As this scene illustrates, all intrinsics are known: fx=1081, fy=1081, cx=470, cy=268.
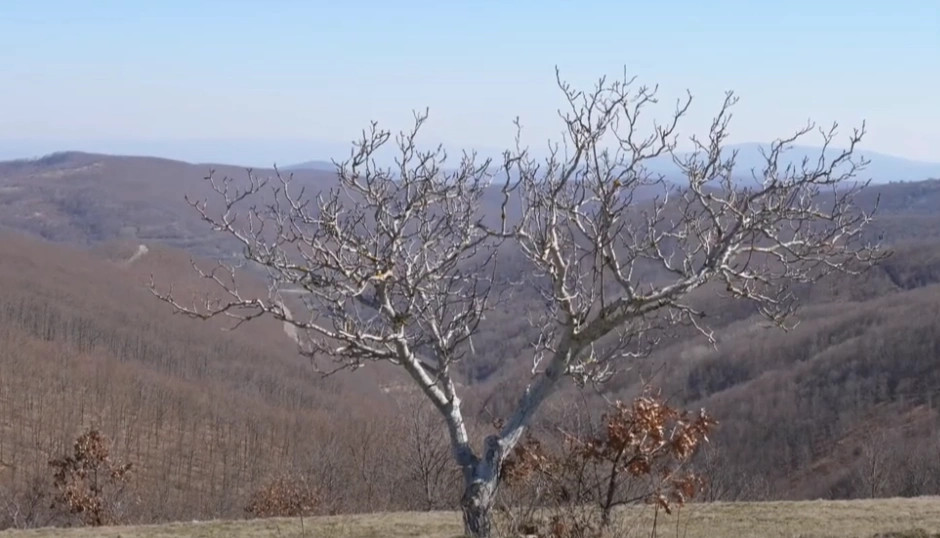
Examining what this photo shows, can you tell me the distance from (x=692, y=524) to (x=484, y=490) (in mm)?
5206

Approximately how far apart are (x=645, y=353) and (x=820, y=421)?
70944 mm

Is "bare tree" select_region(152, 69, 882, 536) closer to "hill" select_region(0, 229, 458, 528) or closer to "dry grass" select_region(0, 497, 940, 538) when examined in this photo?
"dry grass" select_region(0, 497, 940, 538)

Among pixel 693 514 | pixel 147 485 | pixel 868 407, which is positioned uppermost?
pixel 693 514

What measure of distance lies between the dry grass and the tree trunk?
99.7 inches

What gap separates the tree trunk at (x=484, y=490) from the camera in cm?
1034

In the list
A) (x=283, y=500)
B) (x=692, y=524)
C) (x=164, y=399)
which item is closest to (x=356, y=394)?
(x=164, y=399)

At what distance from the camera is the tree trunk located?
10.3 metres

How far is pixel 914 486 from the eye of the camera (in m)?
41.6

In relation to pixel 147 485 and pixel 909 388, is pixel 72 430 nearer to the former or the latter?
pixel 147 485

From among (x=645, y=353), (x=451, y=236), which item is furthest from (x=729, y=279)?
(x=451, y=236)

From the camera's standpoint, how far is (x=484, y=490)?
408 inches

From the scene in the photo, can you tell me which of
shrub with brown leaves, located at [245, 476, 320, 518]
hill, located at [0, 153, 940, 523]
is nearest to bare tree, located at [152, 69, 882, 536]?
shrub with brown leaves, located at [245, 476, 320, 518]

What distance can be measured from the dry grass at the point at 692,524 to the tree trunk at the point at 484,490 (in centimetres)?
253

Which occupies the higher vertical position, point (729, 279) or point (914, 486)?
point (729, 279)
